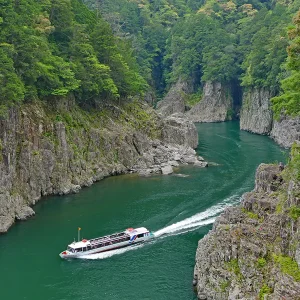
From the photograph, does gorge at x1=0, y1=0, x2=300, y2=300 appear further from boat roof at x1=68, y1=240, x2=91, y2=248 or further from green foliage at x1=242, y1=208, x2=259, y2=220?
boat roof at x1=68, y1=240, x2=91, y2=248

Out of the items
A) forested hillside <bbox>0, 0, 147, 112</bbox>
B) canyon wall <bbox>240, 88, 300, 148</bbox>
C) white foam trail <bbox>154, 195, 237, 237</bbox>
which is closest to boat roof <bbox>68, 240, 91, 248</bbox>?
white foam trail <bbox>154, 195, 237, 237</bbox>

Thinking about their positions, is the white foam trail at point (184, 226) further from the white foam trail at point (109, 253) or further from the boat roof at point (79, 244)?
the boat roof at point (79, 244)

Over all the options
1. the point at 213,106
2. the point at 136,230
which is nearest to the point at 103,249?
the point at 136,230

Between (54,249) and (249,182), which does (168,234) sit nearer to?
(54,249)

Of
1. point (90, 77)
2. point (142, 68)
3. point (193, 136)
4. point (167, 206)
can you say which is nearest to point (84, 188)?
point (167, 206)

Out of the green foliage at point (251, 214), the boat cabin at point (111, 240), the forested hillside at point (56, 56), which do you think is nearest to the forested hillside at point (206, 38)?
the forested hillside at point (56, 56)
